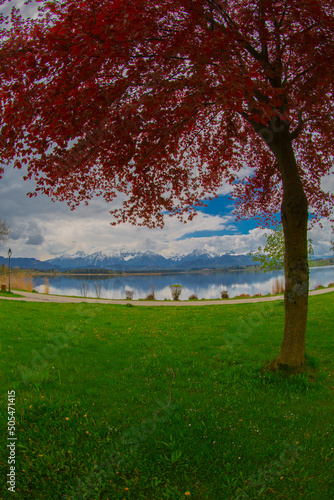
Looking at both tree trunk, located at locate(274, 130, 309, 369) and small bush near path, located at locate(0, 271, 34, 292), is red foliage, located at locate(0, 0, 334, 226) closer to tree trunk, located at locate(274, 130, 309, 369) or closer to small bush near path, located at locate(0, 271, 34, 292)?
tree trunk, located at locate(274, 130, 309, 369)

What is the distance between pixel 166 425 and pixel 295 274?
411cm

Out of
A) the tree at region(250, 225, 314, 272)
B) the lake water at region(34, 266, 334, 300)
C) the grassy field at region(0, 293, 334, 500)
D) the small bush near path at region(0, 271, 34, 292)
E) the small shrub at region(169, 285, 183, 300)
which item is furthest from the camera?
the lake water at region(34, 266, 334, 300)

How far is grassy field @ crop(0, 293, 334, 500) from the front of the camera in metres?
3.37

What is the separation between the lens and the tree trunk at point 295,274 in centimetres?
623

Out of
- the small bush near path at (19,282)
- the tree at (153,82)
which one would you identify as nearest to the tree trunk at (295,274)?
the tree at (153,82)

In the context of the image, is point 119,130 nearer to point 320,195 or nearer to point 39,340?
point 39,340

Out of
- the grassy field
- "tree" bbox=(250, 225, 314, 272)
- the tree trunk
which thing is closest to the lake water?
"tree" bbox=(250, 225, 314, 272)

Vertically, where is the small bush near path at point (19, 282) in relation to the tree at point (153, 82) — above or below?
below

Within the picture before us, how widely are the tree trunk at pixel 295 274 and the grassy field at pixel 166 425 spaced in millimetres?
506

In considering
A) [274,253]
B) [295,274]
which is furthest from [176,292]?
[295,274]

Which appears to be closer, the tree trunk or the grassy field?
the grassy field

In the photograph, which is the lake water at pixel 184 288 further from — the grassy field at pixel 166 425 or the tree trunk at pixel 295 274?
the grassy field at pixel 166 425

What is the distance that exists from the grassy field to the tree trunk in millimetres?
506

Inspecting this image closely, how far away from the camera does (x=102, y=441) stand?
3.95 meters
